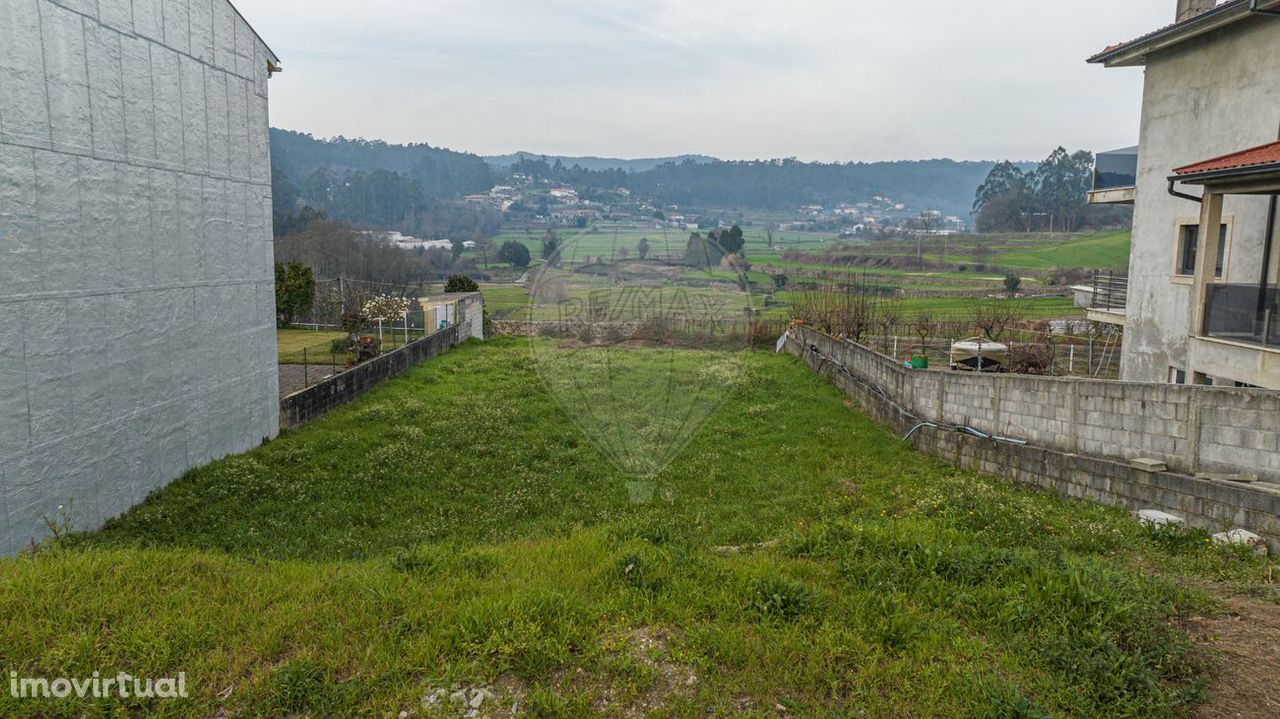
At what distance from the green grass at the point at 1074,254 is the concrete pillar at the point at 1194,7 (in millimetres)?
54798

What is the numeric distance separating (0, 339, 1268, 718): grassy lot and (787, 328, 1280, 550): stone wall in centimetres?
63

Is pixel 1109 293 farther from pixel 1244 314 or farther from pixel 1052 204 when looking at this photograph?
pixel 1052 204

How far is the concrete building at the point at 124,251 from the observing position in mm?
8414

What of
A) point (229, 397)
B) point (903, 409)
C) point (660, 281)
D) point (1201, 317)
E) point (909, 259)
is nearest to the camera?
point (660, 281)

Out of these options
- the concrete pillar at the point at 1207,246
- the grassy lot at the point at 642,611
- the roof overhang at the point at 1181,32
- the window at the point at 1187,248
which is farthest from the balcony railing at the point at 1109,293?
the grassy lot at the point at 642,611

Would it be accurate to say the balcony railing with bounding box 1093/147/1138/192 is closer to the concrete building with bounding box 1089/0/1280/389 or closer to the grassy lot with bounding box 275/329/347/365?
the concrete building with bounding box 1089/0/1280/389

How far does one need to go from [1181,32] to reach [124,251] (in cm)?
1835

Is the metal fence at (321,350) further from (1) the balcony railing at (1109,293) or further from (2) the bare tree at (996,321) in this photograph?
(2) the bare tree at (996,321)

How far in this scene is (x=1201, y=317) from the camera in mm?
11742

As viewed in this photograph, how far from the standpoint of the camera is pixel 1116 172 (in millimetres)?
17672

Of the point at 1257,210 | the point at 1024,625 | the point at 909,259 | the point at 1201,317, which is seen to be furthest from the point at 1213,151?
the point at 909,259

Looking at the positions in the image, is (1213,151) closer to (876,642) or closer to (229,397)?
(876,642)

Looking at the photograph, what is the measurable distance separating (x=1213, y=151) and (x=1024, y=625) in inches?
496

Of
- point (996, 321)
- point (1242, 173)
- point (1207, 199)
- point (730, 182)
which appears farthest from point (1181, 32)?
point (730, 182)
